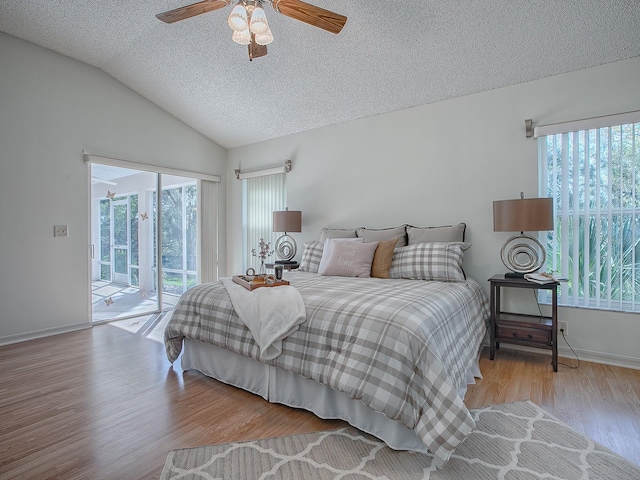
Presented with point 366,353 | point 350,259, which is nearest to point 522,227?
point 350,259

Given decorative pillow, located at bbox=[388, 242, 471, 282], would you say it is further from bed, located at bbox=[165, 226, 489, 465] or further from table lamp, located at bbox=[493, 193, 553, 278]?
table lamp, located at bbox=[493, 193, 553, 278]

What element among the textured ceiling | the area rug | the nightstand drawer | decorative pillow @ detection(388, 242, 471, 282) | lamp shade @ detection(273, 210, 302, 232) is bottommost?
the area rug

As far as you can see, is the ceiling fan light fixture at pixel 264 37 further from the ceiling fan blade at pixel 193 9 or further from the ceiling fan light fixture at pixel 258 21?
the ceiling fan blade at pixel 193 9

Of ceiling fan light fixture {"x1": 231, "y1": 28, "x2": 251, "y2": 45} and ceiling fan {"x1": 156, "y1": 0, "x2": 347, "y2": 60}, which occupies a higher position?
ceiling fan {"x1": 156, "y1": 0, "x2": 347, "y2": 60}

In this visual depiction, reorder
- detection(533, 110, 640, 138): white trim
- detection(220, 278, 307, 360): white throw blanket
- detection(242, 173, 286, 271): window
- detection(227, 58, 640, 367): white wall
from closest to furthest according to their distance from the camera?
detection(220, 278, 307, 360): white throw blanket → detection(533, 110, 640, 138): white trim → detection(227, 58, 640, 367): white wall → detection(242, 173, 286, 271): window

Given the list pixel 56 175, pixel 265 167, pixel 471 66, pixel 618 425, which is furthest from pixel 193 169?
pixel 618 425

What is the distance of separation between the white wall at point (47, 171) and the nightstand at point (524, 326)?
436cm

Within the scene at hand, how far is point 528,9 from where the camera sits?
8.05ft

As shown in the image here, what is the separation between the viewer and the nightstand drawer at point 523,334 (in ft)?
8.82

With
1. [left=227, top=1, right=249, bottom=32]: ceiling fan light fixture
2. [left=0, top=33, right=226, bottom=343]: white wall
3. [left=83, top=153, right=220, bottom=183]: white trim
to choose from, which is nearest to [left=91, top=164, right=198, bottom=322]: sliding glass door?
[left=83, top=153, right=220, bottom=183]: white trim

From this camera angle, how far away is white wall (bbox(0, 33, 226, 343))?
342 centimetres

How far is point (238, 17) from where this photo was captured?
6.88ft

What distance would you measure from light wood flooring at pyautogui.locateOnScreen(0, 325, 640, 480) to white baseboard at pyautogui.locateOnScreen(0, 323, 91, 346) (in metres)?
0.40

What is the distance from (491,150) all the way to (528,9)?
1165 mm
